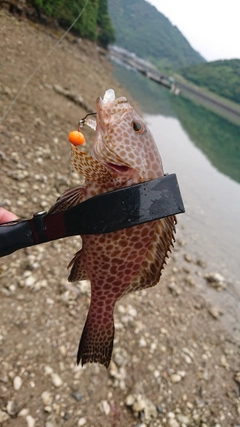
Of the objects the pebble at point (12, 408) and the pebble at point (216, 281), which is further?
the pebble at point (216, 281)

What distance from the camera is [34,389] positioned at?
3287 millimetres

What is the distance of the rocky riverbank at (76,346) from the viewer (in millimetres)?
3377

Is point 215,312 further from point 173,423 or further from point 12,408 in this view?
point 12,408

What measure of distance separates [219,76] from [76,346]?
145695mm

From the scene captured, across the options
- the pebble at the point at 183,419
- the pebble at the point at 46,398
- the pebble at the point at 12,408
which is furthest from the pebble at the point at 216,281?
the pebble at the point at 12,408

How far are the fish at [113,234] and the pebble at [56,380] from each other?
5.89 feet

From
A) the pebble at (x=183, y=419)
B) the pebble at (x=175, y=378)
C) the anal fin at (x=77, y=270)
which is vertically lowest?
the pebble at (x=183, y=419)

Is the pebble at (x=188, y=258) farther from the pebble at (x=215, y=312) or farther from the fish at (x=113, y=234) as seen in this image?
the fish at (x=113, y=234)

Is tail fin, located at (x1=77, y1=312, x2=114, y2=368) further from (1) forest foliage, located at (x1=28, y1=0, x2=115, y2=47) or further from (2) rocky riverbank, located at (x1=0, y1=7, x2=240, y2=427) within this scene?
(1) forest foliage, located at (x1=28, y1=0, x2=115, y2=47)

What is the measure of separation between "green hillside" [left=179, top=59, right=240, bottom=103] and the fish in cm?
12414

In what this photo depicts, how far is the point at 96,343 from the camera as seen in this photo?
6.61ft

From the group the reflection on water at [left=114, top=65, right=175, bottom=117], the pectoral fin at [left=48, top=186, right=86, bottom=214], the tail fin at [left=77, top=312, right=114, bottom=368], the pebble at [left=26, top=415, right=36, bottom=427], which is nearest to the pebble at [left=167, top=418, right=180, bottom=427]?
the pebble at [left=26, top=415, right=36, bottom=427]

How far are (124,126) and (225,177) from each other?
17.4m

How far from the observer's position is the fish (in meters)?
1.76
